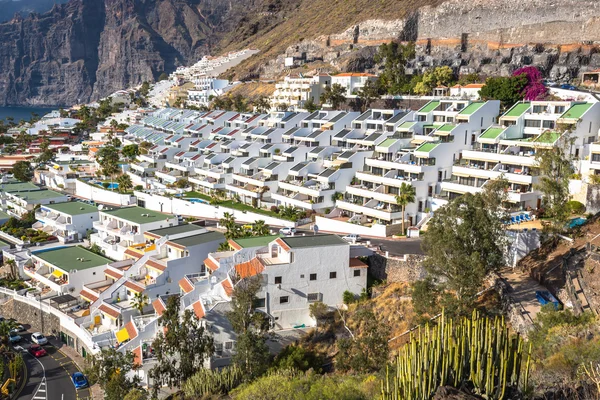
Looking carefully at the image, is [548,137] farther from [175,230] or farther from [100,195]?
[100,195]

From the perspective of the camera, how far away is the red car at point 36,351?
38.8m

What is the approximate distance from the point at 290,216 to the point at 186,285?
17.6 metres

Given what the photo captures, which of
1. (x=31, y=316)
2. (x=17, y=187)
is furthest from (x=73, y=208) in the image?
(x=17, y=187)

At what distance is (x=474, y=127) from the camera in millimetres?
53875

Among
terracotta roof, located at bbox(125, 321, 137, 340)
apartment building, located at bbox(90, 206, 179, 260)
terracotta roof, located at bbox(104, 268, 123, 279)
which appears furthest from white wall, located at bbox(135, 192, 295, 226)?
terracotta roof, located at bbox(125, 321, 137, 340)

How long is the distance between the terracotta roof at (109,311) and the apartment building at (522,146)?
27133mm

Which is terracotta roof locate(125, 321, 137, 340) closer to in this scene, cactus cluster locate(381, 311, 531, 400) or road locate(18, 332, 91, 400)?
road locate(18, 332, 91, 400)

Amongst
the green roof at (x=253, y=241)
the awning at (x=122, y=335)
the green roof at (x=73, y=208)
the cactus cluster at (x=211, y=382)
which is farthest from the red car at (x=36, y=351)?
Result: the green roof at (x=73, y=208)

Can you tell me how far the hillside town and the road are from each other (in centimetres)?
128

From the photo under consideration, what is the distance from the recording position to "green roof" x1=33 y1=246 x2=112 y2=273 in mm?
44938

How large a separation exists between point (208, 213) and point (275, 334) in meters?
26.2

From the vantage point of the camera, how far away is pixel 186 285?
122 ft

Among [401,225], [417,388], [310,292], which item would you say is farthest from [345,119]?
[417,388]

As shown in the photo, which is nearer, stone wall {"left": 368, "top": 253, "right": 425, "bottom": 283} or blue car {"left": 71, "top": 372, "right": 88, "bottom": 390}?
blue car {"left": 71, "top": 372, "right": 88, "bottom": 390}
